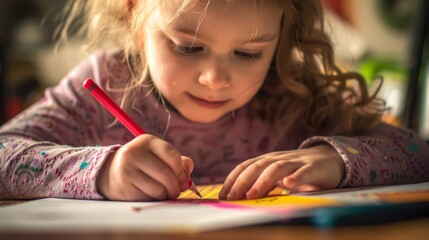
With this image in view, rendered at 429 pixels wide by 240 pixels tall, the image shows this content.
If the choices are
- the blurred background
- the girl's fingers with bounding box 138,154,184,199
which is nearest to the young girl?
the girl's fingers with bounding box 138,154,184,199

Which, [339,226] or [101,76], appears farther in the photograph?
[101,76]

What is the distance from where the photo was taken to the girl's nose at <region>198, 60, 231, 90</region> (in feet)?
2.63

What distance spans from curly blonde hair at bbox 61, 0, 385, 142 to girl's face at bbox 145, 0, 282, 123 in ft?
0.26

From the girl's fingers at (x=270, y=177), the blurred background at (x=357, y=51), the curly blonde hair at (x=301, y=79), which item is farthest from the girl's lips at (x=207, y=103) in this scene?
the blurred background at (x=357, y=51)

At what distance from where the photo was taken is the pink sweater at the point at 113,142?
75 cm

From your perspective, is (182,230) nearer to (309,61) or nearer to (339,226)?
(339,226)

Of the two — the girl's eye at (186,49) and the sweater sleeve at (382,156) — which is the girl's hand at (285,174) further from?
the girl's eye at (186,49)

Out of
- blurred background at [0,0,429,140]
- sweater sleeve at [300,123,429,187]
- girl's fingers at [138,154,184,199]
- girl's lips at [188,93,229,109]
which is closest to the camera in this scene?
girl's fingers at [138,154,184,199]

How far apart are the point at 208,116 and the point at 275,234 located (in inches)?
18.8

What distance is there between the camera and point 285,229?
49cm

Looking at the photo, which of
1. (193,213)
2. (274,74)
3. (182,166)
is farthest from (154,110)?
(193,213)

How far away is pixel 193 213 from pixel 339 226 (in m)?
0.12

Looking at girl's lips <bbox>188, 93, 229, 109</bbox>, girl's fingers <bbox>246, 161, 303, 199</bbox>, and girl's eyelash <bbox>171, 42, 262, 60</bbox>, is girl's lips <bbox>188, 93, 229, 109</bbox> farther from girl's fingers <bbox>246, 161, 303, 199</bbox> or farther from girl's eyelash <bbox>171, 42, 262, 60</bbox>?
girl's fingers <bbox>246, 161, 303, 199</bbox>

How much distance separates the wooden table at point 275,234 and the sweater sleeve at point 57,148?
0.24m
